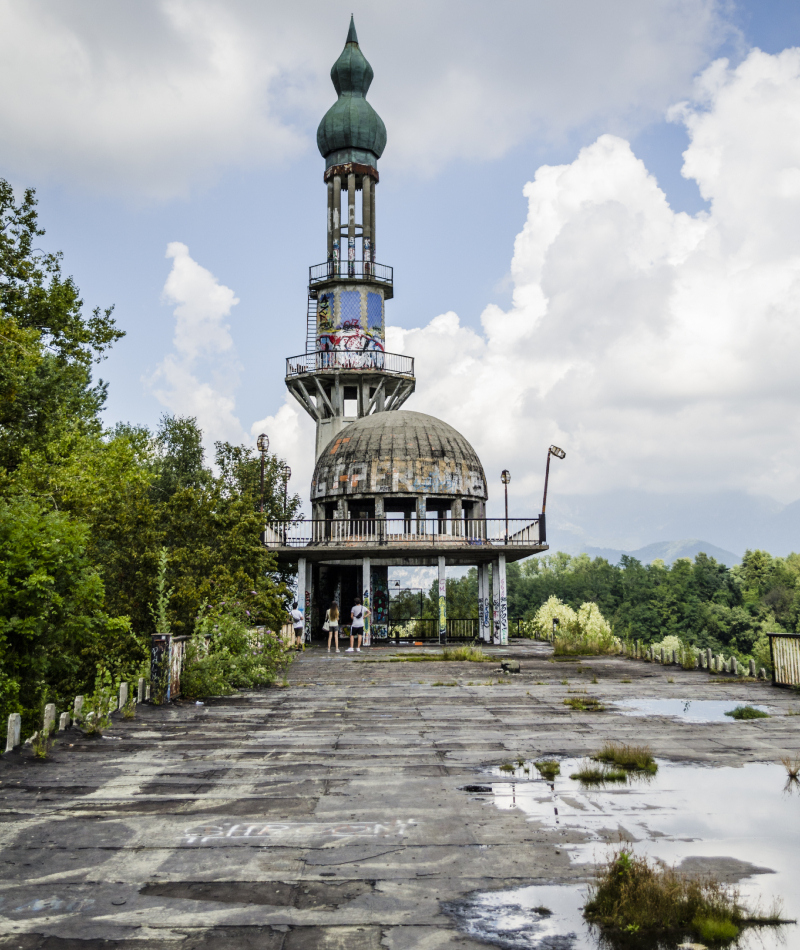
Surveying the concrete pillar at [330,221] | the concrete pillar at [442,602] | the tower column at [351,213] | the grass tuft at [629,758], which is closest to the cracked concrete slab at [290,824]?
the grass tuft at [629,758]

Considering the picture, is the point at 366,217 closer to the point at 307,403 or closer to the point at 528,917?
the point at 307,403

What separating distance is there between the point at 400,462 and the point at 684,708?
24.0m

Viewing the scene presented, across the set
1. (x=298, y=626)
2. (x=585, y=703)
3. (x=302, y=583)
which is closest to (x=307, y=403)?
(x=302, y=583)

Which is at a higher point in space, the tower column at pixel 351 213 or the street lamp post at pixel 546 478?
the tower column at pixel 351 213

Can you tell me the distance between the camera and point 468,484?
37.4 metres

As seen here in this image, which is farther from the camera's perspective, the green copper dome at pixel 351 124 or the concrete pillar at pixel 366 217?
the green copper dome at pixel 351 124

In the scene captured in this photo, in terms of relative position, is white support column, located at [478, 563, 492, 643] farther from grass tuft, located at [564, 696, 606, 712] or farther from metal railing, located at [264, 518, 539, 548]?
grass tuft, located at [564, 696, 606, 712]

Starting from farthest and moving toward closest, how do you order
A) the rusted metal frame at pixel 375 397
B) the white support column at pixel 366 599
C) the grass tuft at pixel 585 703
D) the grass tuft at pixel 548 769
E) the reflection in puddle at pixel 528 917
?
the rusted metal frame at pixel 375 397
the white support column at pixel 366 599
the grass tuft at pixel 585 703
the grass tuft at pixel 548 769
the reflection in puddle at pixel 528 917

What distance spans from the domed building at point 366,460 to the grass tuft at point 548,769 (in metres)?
23.7

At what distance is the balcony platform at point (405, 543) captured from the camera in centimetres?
3288

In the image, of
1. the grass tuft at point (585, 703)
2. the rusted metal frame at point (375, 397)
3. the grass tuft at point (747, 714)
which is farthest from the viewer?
the rusted metal frame at point (375, 397)

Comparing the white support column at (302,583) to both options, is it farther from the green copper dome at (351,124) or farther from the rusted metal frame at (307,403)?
the green copper dome at (351,124)

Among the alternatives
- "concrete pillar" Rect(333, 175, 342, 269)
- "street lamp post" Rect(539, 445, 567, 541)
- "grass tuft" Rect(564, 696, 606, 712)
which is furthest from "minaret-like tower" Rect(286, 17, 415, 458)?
"grass tuft" Rect(564, 696, 606, 712)

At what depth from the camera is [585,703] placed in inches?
544
